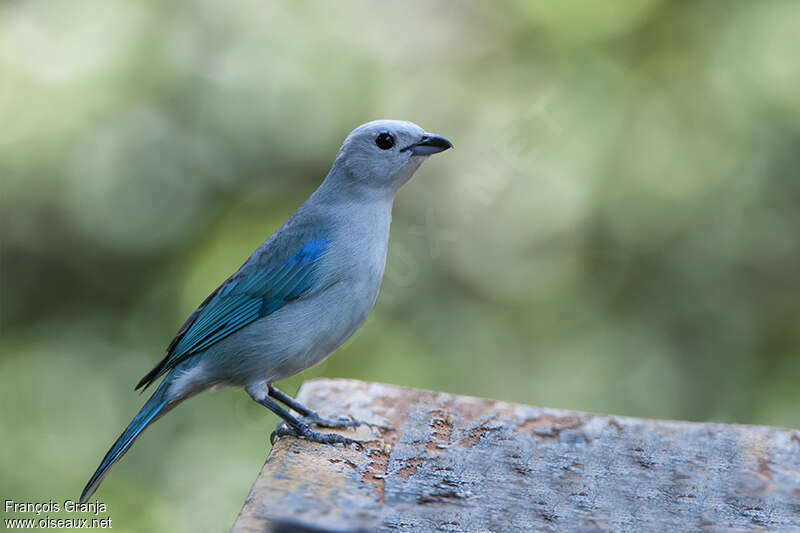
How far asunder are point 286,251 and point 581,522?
173cm

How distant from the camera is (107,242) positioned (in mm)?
5816

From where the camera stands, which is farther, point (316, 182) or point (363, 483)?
point (316, 182)

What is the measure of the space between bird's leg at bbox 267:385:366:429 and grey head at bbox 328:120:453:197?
0.95 m

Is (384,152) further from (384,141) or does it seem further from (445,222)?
(445,222)

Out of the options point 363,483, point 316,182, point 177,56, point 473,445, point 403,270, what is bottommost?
point 363,483

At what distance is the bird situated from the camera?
3543 mm

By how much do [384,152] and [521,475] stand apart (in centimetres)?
151

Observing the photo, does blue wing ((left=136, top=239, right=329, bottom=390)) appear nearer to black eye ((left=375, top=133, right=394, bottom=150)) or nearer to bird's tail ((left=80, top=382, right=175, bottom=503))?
bird's tail ((left=80, top=382, right=175, bottom=503))

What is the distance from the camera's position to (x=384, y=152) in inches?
148

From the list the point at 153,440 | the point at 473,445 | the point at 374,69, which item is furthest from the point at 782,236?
the point at 153,440

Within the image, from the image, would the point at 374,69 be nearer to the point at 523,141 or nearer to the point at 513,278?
the point at 523,141

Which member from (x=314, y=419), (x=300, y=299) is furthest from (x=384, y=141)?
(x=314, y=419)

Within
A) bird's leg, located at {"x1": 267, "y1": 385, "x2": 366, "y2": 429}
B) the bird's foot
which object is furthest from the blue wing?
the bird's foot

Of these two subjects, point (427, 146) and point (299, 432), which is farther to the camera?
point (427, 146)
